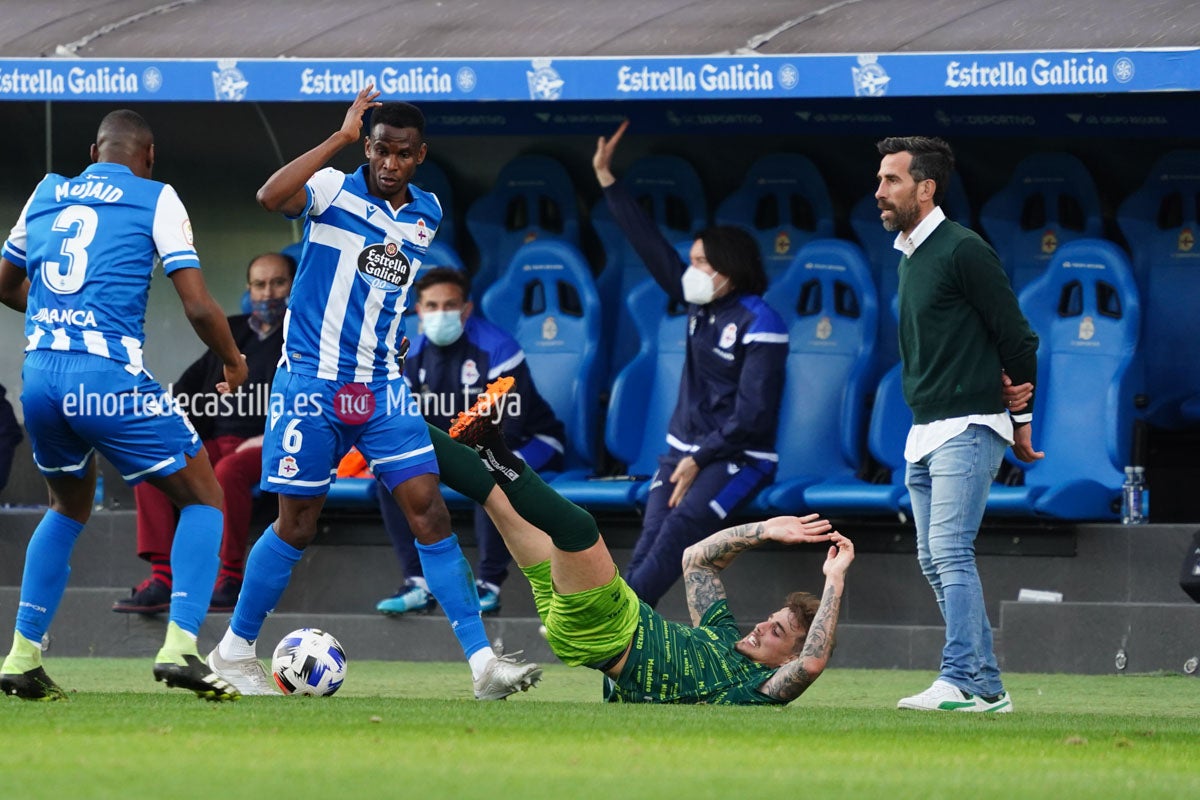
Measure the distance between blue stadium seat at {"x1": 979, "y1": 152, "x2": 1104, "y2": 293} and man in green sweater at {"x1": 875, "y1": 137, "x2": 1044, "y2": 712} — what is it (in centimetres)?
345

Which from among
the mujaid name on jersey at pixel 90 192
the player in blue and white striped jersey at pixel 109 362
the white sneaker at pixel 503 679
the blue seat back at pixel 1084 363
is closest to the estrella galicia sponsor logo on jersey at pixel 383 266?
the player in blue and white striped jersey at pixel 109 362

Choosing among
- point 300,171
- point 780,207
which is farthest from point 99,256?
point 780,207

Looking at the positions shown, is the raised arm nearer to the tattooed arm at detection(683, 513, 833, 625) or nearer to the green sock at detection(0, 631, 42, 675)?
the green sock at detection(0, 631, 42, 675)

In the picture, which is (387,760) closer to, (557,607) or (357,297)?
(557,607)

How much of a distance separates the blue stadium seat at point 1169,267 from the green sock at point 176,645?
5369mm

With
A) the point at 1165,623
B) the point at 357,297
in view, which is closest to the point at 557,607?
the point at 357,297

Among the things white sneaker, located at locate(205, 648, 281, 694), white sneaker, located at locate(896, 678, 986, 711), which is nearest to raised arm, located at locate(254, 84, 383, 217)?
white sneaker, located at locate(205, 648, 281, 694)

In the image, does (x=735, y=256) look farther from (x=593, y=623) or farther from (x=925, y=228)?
(x=593, y=623)

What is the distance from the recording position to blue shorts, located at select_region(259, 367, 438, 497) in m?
7.29

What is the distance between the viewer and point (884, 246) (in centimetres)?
1110

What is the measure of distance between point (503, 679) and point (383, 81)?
3.95m

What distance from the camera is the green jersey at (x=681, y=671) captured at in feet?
23.3

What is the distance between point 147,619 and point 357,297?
3.73 metres

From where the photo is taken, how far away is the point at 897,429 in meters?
10.4
